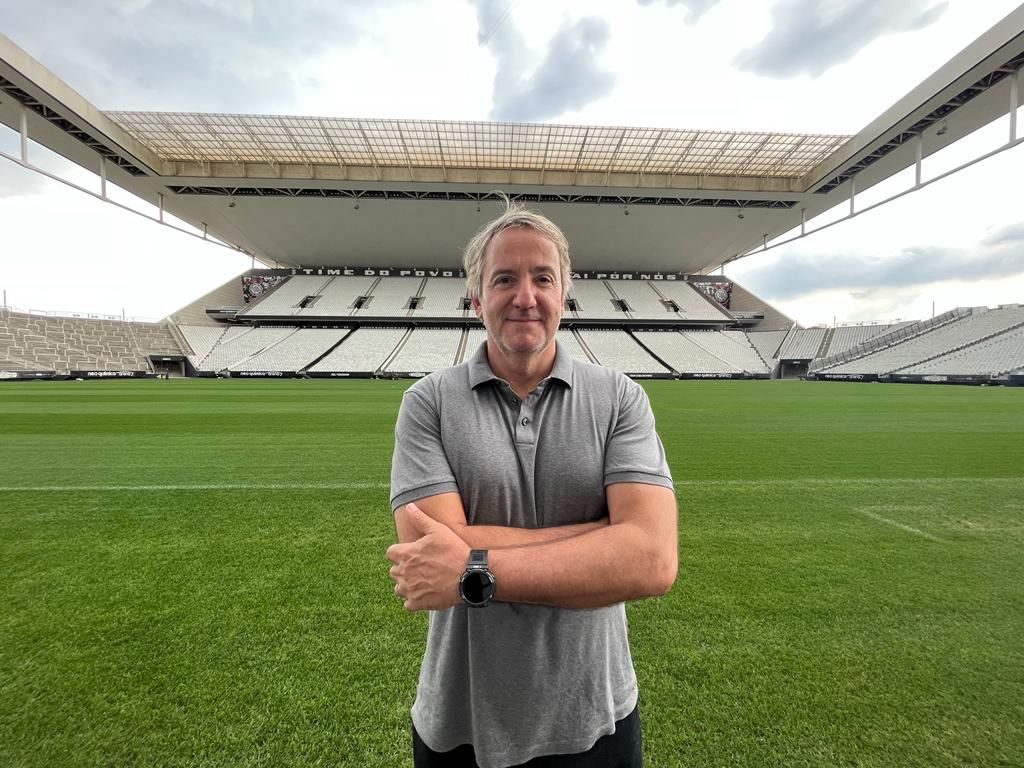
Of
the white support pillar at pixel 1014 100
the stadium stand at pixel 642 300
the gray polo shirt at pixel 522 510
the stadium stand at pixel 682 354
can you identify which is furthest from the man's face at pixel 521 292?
the stadium stand at pixel 642 300

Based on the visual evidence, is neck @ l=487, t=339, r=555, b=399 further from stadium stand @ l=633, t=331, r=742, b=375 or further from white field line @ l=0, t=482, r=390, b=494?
stadium stand @ l=633, t=331, r=742, b=375

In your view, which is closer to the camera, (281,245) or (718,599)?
(718,599)

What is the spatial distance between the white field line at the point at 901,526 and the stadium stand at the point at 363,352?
33.7 metres

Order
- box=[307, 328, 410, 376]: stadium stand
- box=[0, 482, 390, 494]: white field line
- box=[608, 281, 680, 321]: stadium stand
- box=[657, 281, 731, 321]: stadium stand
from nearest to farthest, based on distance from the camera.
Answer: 1. box=[0, 482, 390, 494]: white field line
2. box=[307, 328, 410, 376]: stadium stand
3. box=[608, 281, 680, 321]: stadium stand
4. box=[657, 281, 731, 321]: stadium stand

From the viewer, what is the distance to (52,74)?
20.4 meters

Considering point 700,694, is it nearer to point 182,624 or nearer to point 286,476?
point 182,624

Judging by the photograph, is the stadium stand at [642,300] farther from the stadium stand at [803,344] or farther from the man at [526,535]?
the man at [526,535]

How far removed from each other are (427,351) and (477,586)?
38916mm

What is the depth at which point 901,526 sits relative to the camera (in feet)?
13.6

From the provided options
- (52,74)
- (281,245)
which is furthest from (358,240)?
(52,74)

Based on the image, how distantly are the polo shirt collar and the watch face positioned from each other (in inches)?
20.3

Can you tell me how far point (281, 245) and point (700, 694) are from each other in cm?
4992

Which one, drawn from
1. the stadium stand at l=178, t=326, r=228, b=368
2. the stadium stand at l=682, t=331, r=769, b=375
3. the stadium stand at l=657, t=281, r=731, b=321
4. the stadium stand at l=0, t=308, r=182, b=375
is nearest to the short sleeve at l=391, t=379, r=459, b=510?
the stadium stand at l=0, t=308, r=182, b=375

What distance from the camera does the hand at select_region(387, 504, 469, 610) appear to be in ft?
3.54
